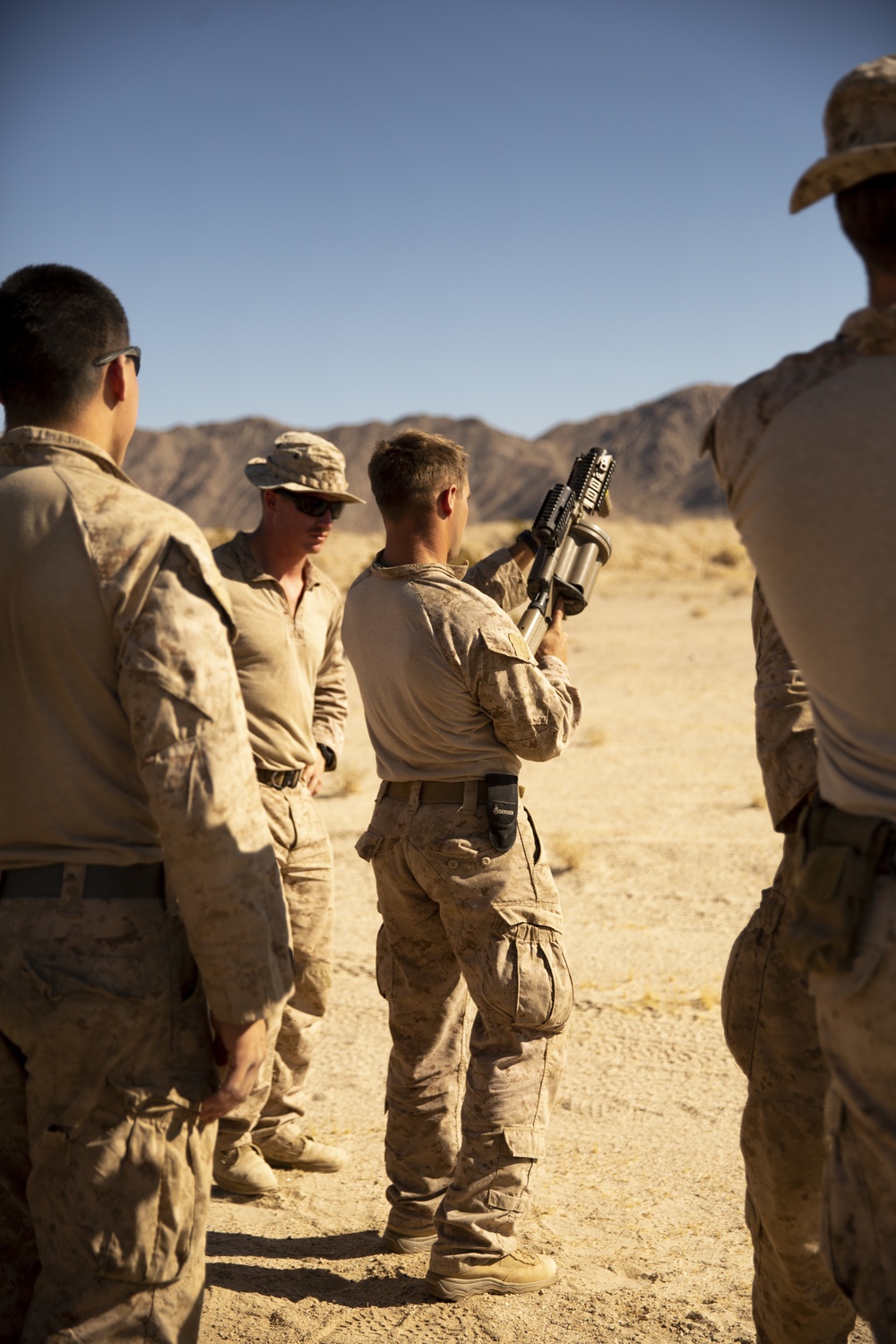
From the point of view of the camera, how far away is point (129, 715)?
2.20 m

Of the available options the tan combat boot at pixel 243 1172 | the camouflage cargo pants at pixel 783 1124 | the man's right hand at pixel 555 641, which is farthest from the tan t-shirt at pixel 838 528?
the tan combat boot at pixel 243 1172

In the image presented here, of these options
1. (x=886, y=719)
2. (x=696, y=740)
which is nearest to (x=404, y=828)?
(x=886, y=719)

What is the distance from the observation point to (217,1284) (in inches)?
144

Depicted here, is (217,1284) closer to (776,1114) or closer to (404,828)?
(404,828)

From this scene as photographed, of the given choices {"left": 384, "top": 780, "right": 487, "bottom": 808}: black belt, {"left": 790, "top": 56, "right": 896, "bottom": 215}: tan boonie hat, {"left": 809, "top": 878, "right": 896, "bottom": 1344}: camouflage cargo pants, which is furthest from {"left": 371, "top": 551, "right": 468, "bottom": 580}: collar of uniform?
{"left": 809, "top": 878, "right": 896, "bottom": 1344}: camouflage cargo pants

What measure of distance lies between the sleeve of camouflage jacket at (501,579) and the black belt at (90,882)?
200 cm

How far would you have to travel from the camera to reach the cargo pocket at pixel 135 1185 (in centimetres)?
215

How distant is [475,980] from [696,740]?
965 centimetres

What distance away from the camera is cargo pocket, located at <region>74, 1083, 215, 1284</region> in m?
2.15

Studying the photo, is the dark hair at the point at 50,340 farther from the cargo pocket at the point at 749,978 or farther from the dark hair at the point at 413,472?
the cargo pocket at the point at 749,978

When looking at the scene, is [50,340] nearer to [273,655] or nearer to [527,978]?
[527,978]

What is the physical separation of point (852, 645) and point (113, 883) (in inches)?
53.5

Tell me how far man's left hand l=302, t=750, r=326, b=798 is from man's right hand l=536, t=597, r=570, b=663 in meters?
1.25

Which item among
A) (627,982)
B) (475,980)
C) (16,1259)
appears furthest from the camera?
(627,982)
